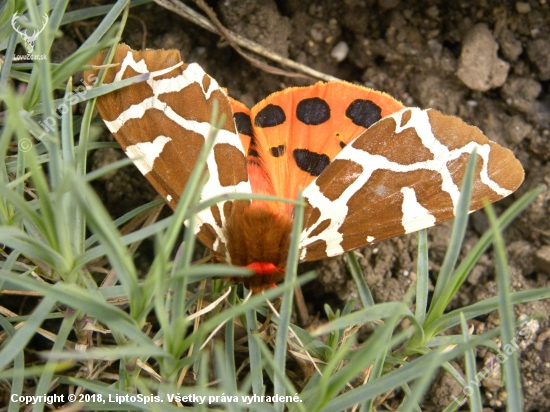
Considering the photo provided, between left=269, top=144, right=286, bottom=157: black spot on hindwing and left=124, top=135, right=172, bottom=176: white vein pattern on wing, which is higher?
left=124, top=135, right=172, bottom=176: white vein pattern on wing

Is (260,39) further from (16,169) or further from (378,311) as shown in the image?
(378,311)

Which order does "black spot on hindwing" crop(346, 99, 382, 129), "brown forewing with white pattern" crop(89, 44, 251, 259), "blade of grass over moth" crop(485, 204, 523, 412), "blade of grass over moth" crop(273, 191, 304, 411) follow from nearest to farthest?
"blade of grass over moth" crop(485, 204, 523, 412)
"blade of grass over moth" crop(273, 191, 304, 411)
"brown forewing with white pattern" crop(89, 44, 251, 259)
"black spot on hindwing" crop(346, 99, 382, 129)

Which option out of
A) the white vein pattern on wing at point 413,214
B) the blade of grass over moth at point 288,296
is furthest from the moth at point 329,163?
the blade of grass over moth at point 288,296

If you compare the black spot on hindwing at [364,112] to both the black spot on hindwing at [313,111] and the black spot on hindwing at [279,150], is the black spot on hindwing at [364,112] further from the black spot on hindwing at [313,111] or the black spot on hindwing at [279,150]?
the black spot on hindwing at [279,150]

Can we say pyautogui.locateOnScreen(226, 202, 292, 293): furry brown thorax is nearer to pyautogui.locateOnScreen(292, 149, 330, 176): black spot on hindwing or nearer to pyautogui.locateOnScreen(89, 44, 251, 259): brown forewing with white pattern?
pyautogui.locateOnScreen(89, 44, 251, 259): brown forewing with white pattern

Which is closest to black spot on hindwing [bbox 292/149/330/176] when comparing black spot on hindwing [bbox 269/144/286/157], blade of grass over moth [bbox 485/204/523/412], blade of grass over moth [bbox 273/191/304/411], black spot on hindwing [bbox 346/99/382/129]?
black spot on hindwing [bbox 269/144/286/157]

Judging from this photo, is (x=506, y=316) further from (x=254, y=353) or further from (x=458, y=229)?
(x=254, y=353)

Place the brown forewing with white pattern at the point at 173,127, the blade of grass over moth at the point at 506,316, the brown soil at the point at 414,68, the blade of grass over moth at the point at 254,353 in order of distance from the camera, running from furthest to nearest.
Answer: the brown soil at the point at 414,68 → the brown forewing with white pattern at the point at 173,127 → the blade of grass over moth at the point at 254,353 → the blade of grass over moth at the point at 506,316

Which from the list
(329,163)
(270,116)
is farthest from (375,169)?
(270,116)
